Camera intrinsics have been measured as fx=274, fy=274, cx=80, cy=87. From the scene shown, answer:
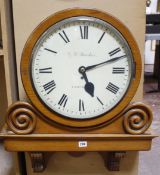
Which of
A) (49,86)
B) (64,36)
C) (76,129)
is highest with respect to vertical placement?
(64,36)

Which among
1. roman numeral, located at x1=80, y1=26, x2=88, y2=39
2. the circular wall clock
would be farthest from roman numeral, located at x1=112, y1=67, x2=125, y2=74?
roman numeral, located at x1=80, y1=26, x2=88, y2=39

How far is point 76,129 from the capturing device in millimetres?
654

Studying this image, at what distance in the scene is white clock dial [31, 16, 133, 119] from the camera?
63 cm

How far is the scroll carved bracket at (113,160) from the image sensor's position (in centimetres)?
70

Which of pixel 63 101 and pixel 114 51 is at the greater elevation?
pixel 114 51

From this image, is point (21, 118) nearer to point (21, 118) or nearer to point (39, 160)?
point (21, 118)

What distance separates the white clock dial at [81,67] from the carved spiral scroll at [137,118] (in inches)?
1.6

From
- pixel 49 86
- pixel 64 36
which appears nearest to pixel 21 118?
pixel 49 86

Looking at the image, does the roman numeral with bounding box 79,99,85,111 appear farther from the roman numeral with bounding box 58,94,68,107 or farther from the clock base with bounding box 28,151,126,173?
the clock base with bounding box 28,151,126,173

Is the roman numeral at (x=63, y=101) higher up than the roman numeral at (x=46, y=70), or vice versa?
the roman numeral at (x=46, y=70)

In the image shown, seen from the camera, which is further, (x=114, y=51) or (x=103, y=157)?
(x=103, y=157)

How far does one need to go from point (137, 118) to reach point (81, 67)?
0.59 ft

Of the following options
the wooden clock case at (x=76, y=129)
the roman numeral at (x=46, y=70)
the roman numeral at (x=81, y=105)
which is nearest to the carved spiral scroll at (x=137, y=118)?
the wooden clock case at (x=76, y=129)

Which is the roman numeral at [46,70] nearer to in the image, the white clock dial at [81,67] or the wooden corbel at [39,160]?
the white clock dial at [81,67]
